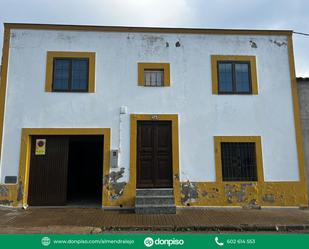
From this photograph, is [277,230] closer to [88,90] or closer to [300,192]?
[300,192]

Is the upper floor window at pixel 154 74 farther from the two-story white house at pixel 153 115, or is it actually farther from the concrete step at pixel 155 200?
the concrete step at pixel 155 200

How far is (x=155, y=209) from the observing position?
909 centimetres

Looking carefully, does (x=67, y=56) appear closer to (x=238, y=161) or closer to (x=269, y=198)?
(x=238, y=161)

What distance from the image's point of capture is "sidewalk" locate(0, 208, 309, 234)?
23.6 feet

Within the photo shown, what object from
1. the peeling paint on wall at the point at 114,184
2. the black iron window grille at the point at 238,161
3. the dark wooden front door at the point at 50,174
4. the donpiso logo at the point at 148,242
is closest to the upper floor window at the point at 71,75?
the dark wooden front door at the point at 50,174

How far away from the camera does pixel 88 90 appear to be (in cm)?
1027

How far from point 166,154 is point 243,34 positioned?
571 centimetres

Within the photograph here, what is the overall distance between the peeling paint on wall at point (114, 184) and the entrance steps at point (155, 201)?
2.00 ft

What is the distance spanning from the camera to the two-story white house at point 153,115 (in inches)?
389

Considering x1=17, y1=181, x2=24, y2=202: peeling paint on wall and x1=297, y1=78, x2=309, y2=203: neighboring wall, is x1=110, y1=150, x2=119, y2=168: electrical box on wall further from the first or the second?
x1=297, y1=78, x2=309, y2=203: neighboring wall

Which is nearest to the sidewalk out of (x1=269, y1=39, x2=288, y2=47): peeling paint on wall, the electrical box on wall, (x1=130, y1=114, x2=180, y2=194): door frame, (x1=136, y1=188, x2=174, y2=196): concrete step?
(x1=136, y1=188, x2=174, y2=196): concrete step

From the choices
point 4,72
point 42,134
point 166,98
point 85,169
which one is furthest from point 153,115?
point 4,72

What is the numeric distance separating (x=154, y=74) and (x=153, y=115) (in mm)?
1662

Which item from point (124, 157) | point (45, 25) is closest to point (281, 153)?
point (124, 157)
